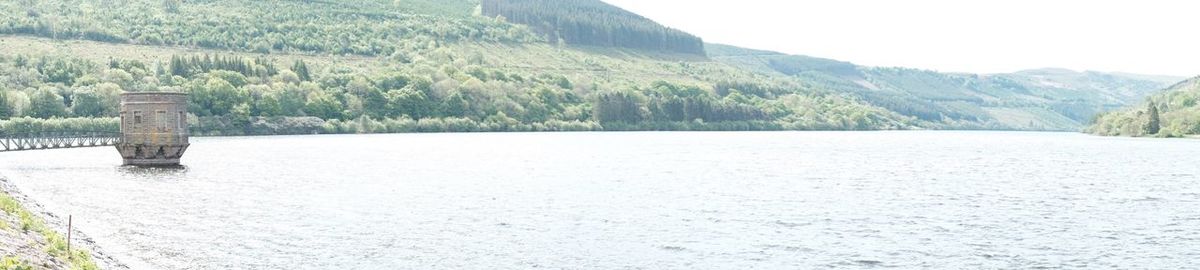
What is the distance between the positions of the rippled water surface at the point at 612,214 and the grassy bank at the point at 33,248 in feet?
9.30

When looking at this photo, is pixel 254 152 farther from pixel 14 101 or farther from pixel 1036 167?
pixel 1036 167

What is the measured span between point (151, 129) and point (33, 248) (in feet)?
196

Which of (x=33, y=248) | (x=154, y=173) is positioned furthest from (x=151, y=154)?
(x=33, y=248)

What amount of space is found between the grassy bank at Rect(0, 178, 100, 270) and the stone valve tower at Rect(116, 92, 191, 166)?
51.2 metres

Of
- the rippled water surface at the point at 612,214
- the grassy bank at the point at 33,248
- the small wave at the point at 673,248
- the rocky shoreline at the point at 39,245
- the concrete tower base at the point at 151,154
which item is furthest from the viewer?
the concrete tower base at the point at 151,154

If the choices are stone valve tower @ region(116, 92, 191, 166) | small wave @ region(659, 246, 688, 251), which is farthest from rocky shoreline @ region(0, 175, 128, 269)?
stone valve tower @ region(116, 92, 191, 166)

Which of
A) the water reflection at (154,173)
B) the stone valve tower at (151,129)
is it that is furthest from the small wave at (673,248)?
the stone valve tower at (151,129)

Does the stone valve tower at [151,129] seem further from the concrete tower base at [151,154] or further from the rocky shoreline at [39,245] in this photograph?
the rocky shoreline at [39,245]

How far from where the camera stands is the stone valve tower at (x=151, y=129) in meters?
88.8

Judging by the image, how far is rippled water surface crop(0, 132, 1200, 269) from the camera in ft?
137

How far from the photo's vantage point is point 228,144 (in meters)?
138

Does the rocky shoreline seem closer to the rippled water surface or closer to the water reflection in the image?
the rippled water surface

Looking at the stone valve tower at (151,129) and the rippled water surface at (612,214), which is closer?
the rippled water surface at (612,214)

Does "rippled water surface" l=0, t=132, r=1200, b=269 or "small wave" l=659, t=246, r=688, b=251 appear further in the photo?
"small wave" l=659, t=246, r=688, b=251
